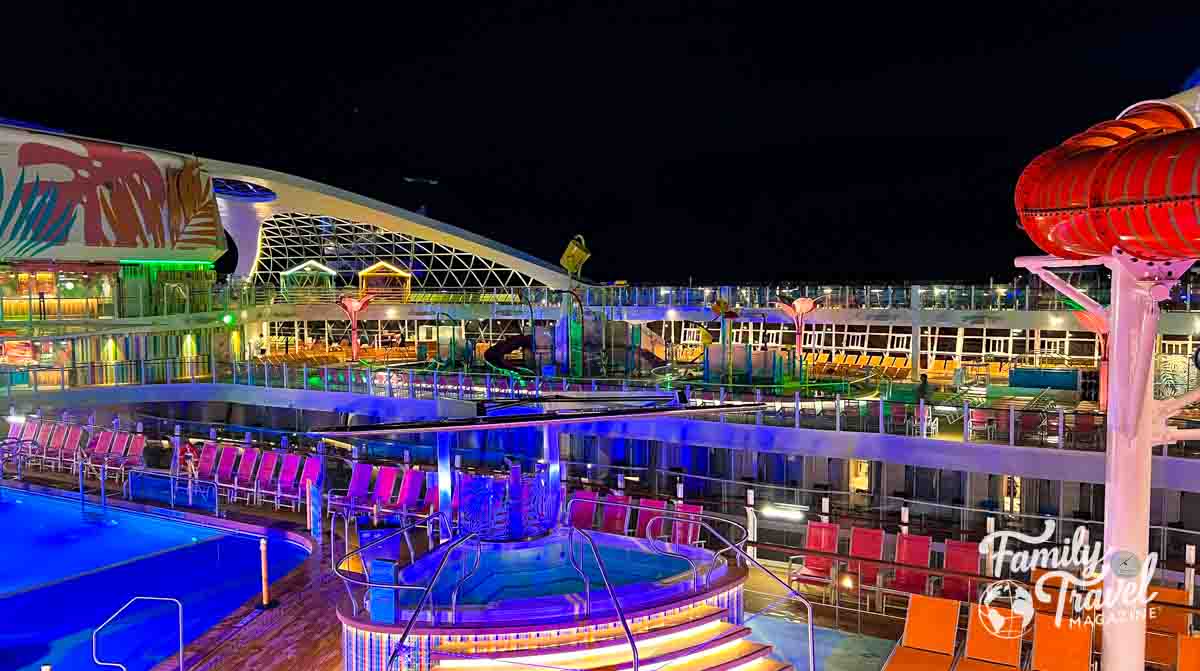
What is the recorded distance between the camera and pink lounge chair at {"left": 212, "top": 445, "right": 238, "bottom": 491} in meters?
13.3

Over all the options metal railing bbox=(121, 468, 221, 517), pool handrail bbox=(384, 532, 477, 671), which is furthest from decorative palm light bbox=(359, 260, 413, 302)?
pool handrail bbox=(384, 532, 477, 671)

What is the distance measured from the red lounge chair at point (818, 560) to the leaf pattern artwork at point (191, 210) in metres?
22.8

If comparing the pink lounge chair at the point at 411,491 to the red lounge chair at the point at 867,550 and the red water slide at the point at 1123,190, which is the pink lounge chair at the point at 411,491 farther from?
the red water slide at the point at 1123,190

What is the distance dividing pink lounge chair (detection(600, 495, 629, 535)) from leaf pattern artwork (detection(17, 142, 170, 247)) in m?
19.4

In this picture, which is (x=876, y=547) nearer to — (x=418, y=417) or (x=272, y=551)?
(x=272, y=551)

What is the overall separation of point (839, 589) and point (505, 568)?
13.3 ft

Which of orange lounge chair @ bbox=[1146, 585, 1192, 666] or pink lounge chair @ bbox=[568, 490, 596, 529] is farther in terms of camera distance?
pink lounge chair @ bbox=[568, 490, 596, 529]

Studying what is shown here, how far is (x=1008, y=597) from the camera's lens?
834 centimetres

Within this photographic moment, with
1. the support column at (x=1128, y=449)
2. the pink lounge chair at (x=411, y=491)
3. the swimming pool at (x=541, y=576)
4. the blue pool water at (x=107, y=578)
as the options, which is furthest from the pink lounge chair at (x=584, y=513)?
the support column at (x=1128, y=449)

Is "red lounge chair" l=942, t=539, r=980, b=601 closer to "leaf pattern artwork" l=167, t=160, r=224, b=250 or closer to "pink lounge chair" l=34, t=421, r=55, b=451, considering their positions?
"pink lounge chair" l=34, t=421, r=55, b=451

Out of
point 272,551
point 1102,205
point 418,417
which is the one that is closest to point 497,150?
point 418,417

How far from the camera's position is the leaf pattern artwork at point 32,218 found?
867 inches

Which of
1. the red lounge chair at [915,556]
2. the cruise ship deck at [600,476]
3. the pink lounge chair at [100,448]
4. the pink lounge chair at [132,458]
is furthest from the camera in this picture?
the pink lounge chair at [100,448]

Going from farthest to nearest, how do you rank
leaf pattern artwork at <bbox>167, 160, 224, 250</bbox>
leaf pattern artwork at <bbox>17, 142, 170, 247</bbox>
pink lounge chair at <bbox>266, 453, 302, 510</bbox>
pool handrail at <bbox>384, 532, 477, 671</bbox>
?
leaf pattern artwork at <bbox>167, 160, 224, 250</bbox> → leaf pattern artwork at <bbox>17, 142, 170, 247</bbox> → pink lounge chair at <bbox>266, 453, 302, 510</bbox> → pool handrail at <bbox>384, 532, 477, 671</bbox>
